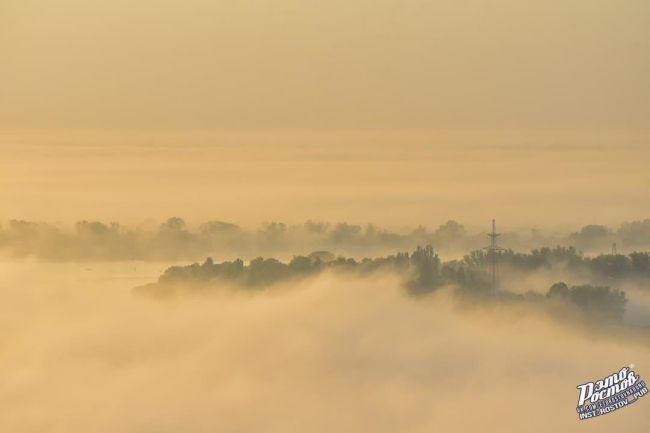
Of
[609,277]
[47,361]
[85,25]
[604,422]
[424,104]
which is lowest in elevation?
[604,422]

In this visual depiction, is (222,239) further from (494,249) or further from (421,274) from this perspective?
(494,249)

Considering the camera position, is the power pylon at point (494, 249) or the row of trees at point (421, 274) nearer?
the row of trees at point (421, 274)

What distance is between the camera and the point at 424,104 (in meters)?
3.62

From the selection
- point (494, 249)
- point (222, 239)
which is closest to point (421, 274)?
point (494, 249)

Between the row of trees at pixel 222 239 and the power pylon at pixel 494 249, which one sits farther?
the power pylon at pixel 494 249

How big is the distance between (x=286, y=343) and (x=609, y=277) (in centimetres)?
116

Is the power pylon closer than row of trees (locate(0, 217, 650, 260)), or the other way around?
row of trees (locate(0, 217, 650, 260))

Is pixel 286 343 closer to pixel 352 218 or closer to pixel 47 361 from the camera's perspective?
pixel 352 218

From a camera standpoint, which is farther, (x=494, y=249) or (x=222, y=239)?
(x=494, y=249)

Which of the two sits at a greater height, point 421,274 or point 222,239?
point 222,239

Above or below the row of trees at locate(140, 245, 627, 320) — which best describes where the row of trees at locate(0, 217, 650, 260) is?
above

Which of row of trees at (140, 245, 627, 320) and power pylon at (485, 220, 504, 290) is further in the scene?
power pylon at (485, 220, 504, 290)

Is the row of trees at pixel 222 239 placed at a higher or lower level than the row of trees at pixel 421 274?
higher

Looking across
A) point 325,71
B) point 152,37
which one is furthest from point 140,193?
point 325,71
